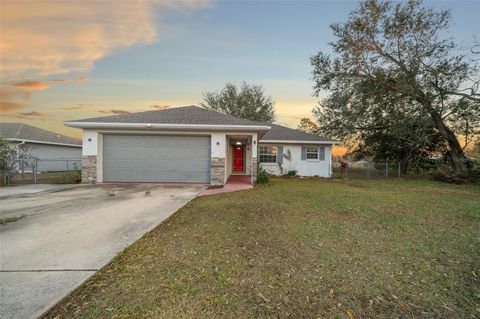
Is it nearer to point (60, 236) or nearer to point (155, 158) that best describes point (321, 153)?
point (155, 158)

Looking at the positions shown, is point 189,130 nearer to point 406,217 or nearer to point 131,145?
point 131,145

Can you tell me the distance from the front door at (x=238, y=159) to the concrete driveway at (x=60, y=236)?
31.1 ft

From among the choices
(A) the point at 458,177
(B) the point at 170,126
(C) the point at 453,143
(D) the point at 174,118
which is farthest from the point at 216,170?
(C) the point at 453,143

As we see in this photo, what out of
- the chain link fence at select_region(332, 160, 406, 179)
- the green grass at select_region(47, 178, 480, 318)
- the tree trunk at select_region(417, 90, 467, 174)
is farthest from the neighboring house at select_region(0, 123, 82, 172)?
the tree trunk at select_region(417, 90, 467, 174)

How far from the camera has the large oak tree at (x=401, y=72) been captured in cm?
1389

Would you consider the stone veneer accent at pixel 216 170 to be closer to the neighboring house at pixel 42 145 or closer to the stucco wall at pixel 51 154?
the neighboring house at pixel 42 145

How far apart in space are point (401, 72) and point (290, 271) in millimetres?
16500

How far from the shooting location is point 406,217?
5.89m

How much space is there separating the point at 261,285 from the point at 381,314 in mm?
1226

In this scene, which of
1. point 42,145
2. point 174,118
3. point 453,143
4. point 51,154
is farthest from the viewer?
point 51,154

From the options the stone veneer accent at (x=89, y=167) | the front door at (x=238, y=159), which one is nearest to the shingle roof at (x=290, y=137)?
the front door at (x=238, y=159)

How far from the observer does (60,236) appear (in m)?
4.16

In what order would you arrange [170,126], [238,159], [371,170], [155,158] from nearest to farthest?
[170,126], [155,158], [371,170], [238,159]

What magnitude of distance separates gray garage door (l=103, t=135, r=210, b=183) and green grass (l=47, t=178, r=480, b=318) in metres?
5.63
